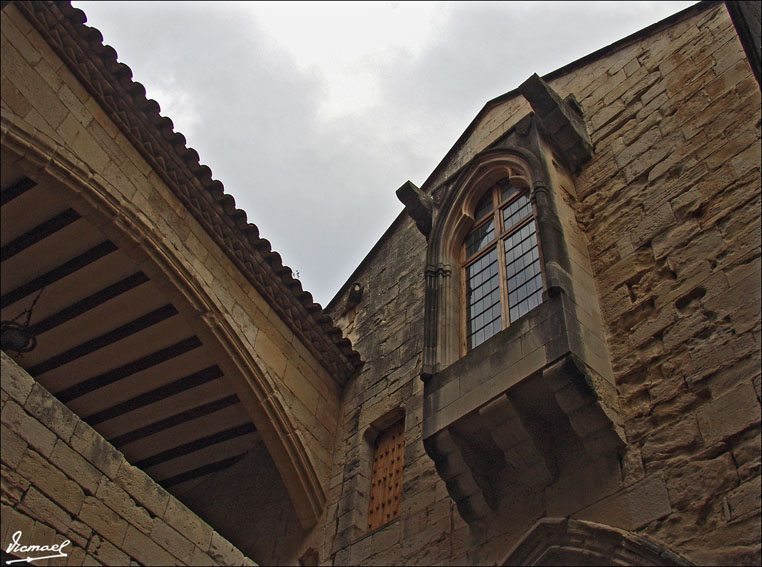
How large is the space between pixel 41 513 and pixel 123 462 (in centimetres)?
69

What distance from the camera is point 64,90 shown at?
6.64 meters

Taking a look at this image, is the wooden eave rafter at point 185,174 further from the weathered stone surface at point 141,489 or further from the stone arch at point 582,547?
the stone arch at point 582,547

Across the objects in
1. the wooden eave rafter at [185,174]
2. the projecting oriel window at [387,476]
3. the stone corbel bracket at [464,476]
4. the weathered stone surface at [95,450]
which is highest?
the wooden eave rafter at [185,174]

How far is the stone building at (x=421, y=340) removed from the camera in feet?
15.8

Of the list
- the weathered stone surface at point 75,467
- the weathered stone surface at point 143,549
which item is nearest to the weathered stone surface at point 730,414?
the weathered stone surface at point 143,549

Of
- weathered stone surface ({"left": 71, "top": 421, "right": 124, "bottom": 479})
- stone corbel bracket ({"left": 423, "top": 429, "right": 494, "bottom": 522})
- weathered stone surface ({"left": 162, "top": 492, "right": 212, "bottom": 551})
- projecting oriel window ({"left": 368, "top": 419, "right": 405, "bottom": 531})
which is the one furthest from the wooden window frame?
weathered stone surface ({"left": 71, "top": 421, "right": 124, "bottom": 479})

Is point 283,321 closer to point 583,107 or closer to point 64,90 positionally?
point 64,90

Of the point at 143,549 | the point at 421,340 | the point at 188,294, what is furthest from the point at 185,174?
the point at 143,549

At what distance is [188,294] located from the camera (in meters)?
7.54

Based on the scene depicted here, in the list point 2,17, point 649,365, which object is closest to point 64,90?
point 2,17

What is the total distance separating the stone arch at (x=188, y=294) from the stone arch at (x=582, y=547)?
315cm

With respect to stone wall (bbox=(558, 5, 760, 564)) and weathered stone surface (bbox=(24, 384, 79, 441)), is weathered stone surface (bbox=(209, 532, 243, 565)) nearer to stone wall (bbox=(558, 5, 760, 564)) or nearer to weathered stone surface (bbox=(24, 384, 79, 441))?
weathered stone surface (bbox=(24, 384, 79, 441))

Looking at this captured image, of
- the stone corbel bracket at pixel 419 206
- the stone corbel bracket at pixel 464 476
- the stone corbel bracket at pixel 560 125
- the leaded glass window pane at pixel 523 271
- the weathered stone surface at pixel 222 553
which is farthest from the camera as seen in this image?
the stone corbel bracket at pixel 419 206

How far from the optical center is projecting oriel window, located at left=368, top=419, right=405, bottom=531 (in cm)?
748
